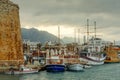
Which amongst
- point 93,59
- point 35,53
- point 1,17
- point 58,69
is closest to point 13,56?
point 1,17

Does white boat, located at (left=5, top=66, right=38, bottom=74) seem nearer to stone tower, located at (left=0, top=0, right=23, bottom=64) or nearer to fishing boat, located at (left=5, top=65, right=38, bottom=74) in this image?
fishing boat, located at (left=5, top=65, right=38, bottom=74)

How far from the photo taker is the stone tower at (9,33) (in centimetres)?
4662

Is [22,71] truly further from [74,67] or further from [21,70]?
[74,67]

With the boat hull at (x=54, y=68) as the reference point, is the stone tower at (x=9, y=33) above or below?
above

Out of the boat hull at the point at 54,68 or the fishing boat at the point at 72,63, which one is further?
the fishing boat at the point at 72,63

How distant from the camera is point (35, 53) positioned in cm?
7581

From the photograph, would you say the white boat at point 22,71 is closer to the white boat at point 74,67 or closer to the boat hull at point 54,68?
the boat hull at point 54,68

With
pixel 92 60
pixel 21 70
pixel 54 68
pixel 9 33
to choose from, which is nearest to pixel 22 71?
pixel 21 70

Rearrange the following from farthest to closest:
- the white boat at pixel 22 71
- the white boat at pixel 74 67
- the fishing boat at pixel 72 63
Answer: the fishing boat at pixel 72 63 < the white boat at pixel 74 67 < the white boat at pixel 22 71

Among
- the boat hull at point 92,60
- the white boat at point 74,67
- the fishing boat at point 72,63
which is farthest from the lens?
the boat hull at point 92,60

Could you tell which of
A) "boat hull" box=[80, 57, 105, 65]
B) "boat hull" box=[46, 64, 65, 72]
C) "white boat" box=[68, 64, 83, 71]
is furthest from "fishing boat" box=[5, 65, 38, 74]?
"boat hull" box=[80, 57, 105, 65]

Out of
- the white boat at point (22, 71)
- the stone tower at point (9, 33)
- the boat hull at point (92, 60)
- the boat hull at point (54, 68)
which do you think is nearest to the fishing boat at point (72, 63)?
the boat hull at point (54, 68)

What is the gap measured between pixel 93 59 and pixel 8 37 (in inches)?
1366

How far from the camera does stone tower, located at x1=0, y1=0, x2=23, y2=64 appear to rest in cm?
4662
